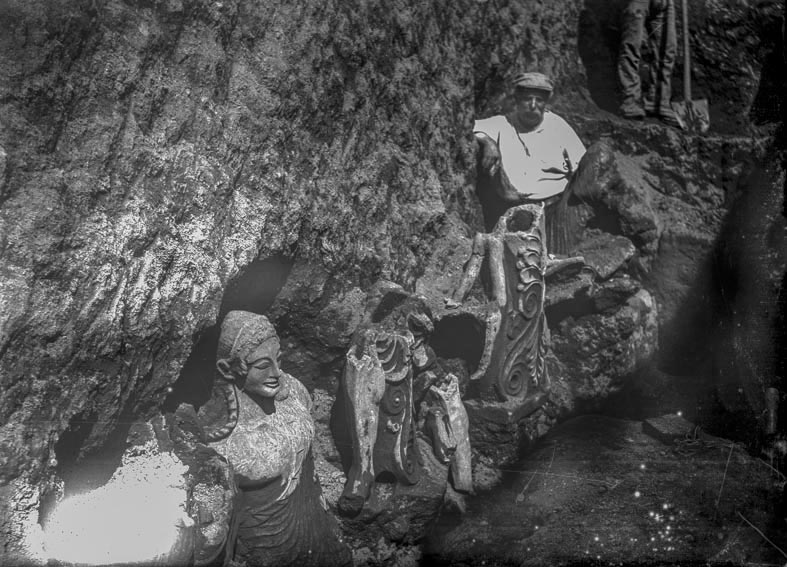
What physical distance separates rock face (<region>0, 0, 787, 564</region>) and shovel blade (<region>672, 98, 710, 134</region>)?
0.42ft

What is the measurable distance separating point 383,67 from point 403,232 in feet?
2.33

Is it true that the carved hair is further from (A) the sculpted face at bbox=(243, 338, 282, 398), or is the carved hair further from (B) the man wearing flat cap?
(B) the man wearing flat cap

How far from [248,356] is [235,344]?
0.20ft

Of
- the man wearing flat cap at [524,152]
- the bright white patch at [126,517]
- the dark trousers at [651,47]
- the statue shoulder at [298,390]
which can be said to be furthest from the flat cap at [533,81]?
the bright white patch at [126,517]

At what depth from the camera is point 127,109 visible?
2713 millimetres

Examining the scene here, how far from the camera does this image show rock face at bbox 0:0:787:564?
96.3 inches

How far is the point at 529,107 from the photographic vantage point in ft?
13.7

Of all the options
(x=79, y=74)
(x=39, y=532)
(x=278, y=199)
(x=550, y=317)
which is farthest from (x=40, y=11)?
(x=550, y=317)

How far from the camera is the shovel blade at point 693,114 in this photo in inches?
181

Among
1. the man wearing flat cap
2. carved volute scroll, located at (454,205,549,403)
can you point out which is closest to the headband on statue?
carved volute scroll, located at (454,205,549,403)

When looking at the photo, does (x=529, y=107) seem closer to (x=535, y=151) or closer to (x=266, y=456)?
(x=535, y=151)

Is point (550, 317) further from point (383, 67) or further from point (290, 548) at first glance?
point (290, 548)

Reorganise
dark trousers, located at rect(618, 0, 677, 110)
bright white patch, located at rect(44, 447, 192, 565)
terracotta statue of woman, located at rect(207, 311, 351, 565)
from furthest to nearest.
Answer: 1. dark trousers, located at rect(618, 0, 677, 110)
2. terracotta statue of woman, located at rect(207, 311, 351, 565)
3. bright white patch, located at rect(44, 447, 192, 565)

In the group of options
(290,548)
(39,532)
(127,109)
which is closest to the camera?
(39,532)
